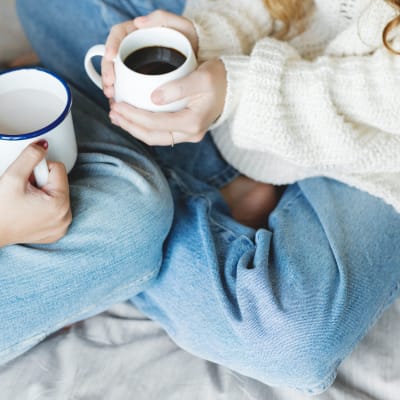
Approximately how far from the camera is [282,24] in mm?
825

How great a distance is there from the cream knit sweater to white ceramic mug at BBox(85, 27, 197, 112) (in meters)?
0.07

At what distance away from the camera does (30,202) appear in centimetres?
59

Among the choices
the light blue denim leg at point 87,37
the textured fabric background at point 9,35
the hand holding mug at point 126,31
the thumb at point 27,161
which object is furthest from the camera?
the textured fabric background at point 9,35

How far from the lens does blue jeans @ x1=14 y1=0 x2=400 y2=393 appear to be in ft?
2.23

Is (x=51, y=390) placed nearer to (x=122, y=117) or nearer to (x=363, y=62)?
(x=122, y=117)

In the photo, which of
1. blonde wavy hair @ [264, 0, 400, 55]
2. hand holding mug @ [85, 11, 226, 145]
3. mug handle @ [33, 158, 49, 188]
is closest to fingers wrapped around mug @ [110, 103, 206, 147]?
hand holding mug @ [85, 11, 226, 145]

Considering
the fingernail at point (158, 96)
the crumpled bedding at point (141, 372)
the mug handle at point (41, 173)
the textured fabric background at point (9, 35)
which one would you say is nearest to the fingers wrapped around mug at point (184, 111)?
the fingernail at point (158, 96)

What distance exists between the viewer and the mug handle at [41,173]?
59 cm

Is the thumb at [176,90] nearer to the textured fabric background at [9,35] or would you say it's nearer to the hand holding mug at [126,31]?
the hand holding mug at [126,31]

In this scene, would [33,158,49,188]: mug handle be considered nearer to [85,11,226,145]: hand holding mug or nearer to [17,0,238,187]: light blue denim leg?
[85,11,226,145]: hand holding mug

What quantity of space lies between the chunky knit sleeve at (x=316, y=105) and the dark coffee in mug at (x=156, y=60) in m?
0.07

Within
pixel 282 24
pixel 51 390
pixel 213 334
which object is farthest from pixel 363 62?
pixel 51 390

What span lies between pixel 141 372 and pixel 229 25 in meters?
0.48

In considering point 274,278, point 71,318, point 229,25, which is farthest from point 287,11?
point 71,318
